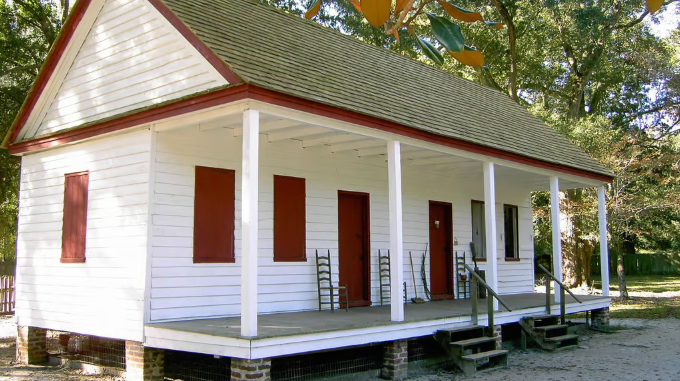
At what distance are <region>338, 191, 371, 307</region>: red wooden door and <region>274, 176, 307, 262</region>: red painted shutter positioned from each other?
1.06 m

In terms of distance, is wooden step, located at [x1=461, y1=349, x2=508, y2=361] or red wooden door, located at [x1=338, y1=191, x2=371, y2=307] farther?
red wooden door, located at [x1=338, y1=191, x2=371, y2=307]

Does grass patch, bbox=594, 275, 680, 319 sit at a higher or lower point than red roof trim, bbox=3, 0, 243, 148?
lower

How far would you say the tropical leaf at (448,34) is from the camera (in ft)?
5.73

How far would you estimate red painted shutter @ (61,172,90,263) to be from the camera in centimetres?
1001

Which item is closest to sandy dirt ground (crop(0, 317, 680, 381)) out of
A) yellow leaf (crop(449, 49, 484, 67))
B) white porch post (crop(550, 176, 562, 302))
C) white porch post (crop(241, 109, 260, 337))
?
white porch post (crop(550, 176, 562, 302))

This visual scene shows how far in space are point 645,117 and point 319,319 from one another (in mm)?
26917

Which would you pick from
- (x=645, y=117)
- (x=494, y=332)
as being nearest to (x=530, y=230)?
(x=494, y=332)

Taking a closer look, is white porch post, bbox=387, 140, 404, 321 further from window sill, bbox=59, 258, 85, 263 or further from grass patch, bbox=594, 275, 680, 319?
grass patch, bbox=594, 275, 680, 319

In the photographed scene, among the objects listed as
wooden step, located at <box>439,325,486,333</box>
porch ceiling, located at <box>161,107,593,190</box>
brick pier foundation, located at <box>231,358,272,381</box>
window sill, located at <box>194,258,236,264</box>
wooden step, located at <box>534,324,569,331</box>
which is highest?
porch ceiling, located at <box>161,107,593,190</box>

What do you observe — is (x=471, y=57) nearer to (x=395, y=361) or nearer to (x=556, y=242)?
(x=395, y=361)

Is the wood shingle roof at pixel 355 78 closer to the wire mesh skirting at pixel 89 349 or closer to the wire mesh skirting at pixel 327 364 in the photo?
the wire mesh skirting at pixel 327 364

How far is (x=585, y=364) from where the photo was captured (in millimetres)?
10281

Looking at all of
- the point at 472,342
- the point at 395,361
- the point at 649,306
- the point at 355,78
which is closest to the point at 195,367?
the point at 395,361

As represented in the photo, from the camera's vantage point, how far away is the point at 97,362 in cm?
994
